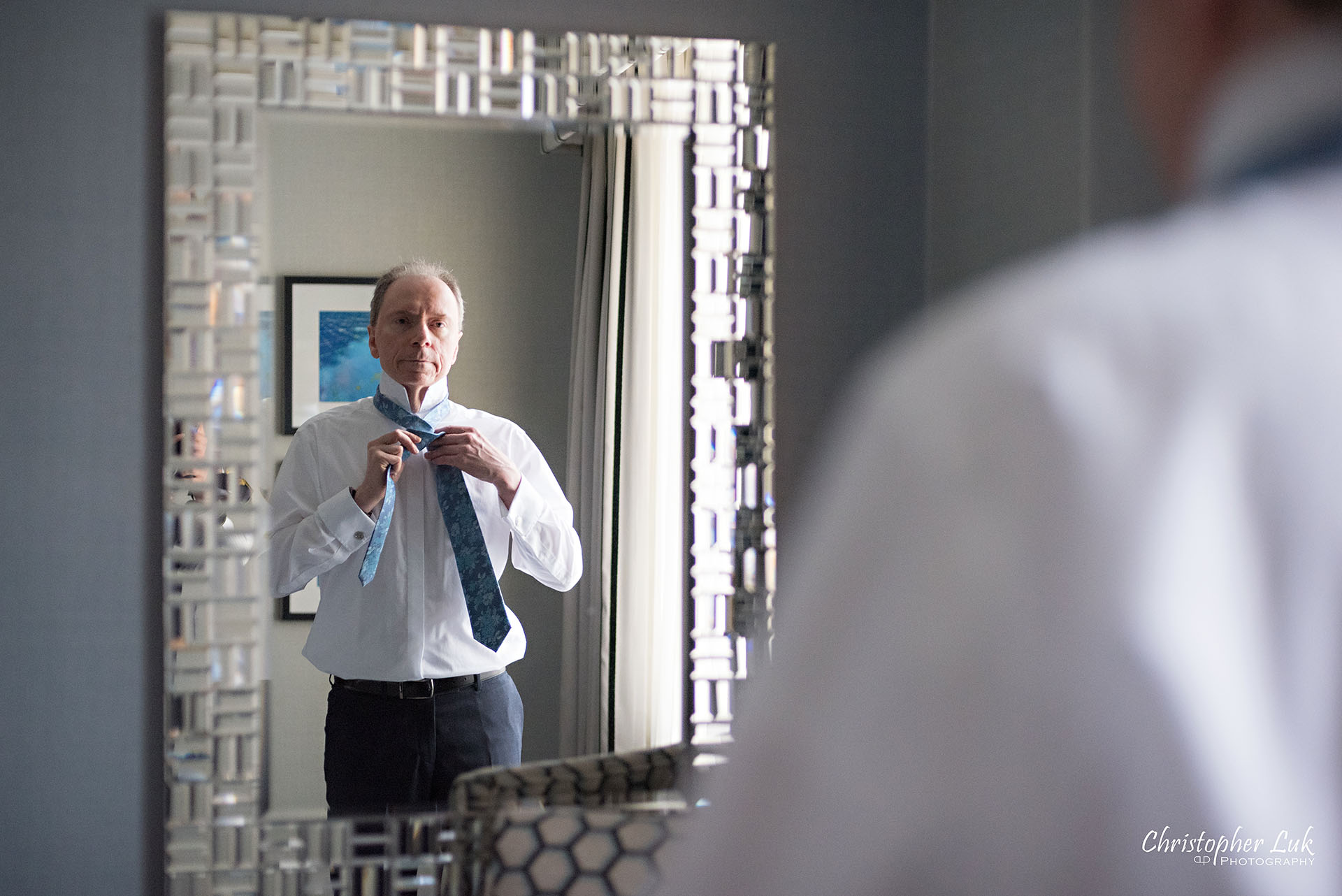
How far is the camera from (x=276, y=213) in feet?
5.43

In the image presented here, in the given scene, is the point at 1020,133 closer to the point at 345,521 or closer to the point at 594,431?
the point at 594,431

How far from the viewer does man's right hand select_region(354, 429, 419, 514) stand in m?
1.67

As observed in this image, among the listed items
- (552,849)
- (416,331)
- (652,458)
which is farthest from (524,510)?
(552,849)

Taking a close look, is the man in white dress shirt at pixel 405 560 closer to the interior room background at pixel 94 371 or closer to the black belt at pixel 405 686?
the black belt at pixel 405 686

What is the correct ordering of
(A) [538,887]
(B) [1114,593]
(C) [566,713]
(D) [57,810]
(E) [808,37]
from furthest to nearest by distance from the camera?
1. (E) [808,37]
2. (C) [566,713]
3. (D) [57,810]
4. (A) [538,887]
5. (B) [1114,593]

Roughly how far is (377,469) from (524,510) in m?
0.24

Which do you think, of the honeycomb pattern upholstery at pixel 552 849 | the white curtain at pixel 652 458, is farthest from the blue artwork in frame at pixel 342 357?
the honeycomb pattern upholstery at pixel 552 849

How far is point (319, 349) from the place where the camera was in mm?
1653

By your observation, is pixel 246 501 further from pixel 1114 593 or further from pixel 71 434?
pixel 1114 593

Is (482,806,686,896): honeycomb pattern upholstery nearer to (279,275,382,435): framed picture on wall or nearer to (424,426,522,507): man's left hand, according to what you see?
(424,426,522,507): man's left hand

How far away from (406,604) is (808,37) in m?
1.18

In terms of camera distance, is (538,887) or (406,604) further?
(406,604)

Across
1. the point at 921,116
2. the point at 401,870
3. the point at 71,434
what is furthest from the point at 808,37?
the point at 401,870

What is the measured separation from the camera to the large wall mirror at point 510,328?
1.64m
